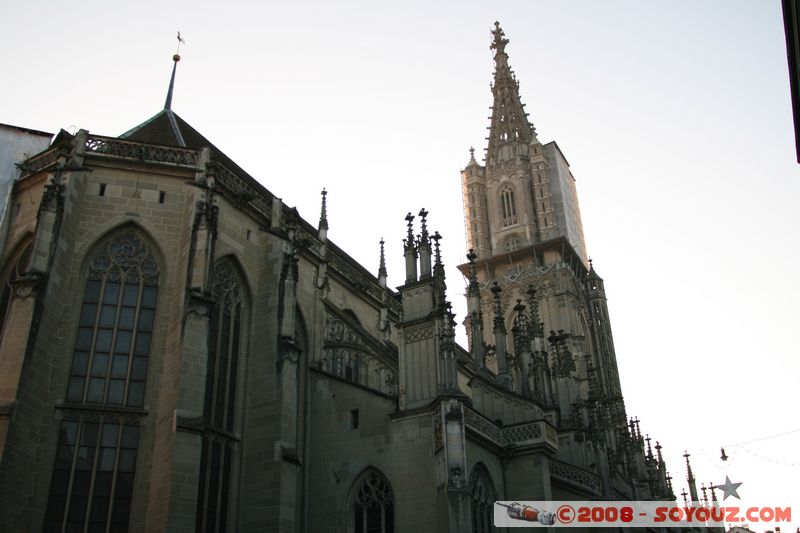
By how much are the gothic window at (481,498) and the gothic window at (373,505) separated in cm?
197

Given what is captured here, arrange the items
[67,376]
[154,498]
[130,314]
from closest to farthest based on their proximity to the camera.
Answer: [154,498]
[67,376]
[130,314]

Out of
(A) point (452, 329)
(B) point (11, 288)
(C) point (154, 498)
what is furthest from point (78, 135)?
(A) point (452, 329)

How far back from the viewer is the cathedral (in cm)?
A: 1634

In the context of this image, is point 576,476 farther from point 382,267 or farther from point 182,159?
point 182,159

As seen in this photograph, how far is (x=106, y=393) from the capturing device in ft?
57.0

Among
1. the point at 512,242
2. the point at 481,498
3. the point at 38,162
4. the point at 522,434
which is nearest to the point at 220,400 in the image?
the point at 481,498

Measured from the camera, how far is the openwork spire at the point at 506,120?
2164 inches

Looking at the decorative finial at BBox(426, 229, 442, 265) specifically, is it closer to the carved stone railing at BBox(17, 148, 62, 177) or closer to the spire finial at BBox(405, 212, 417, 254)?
the spire finial at BBox(405, 212, 417, 254)

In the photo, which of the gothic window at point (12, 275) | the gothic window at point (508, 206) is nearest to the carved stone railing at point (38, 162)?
the gothic window at point (12, 275)

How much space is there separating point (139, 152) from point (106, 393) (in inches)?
256

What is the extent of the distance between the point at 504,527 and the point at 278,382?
A: 6820 millimetres

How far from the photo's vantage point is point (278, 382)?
62.7 ft

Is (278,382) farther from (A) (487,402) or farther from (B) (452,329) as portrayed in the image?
(A) (487,402)

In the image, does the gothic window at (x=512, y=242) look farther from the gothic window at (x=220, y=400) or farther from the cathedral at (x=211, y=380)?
the gothic window at (x=220, y=400)
